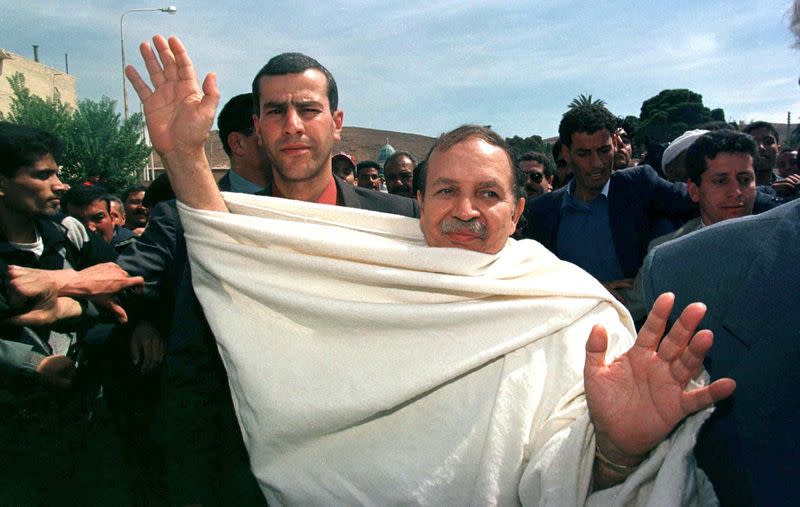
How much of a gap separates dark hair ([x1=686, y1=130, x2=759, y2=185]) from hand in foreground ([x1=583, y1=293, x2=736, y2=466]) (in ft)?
7.09

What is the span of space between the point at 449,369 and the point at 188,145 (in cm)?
115

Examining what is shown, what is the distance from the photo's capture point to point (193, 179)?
2.00 meters

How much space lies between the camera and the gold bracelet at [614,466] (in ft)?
4.89

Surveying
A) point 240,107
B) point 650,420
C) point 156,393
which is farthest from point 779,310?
point 240,107

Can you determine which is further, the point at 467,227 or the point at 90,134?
the point at 90,134

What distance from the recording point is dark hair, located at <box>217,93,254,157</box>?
3852mm

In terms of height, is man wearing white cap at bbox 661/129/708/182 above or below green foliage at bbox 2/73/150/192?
below

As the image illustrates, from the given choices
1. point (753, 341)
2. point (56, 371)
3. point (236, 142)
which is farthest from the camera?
point (236, 142)

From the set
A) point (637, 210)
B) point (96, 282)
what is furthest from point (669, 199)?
point (96, 282)

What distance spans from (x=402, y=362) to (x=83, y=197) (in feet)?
17.1

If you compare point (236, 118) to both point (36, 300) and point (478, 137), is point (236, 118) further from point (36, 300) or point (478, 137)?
point (478, 137)

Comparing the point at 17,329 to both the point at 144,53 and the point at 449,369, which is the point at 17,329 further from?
the point at 449,369

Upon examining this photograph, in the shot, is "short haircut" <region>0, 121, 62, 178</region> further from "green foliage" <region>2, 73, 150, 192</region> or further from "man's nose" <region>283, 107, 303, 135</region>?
"green foliage" <region>2, 73, 150, 192</region>

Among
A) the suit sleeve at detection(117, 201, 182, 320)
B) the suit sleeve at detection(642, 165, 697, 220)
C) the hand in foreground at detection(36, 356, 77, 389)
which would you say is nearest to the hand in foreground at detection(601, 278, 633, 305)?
the suit sleeve at detection(642, 165, 697, 220)
